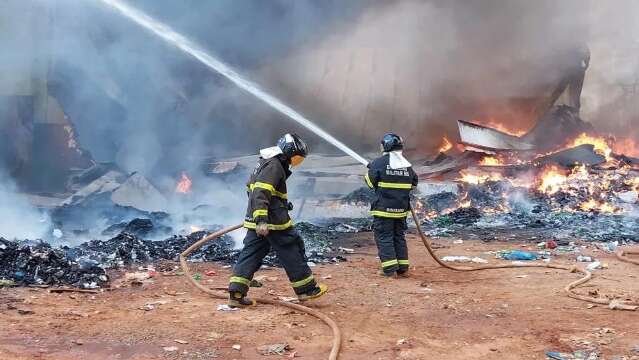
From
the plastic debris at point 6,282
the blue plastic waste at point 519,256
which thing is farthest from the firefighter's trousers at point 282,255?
the blue plastic waste at point 519,256

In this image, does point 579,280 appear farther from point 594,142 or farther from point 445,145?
point 445,145

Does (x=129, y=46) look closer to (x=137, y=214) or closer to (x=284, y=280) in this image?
(x=137, y=214)

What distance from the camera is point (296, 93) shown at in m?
15.4

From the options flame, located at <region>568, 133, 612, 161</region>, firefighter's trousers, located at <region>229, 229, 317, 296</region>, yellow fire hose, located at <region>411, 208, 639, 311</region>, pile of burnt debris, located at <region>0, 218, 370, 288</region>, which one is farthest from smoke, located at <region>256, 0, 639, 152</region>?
firefighter's trousers, located at <region>229, 229, 317, 296</region>

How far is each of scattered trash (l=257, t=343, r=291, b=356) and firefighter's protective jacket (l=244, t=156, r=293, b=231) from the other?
3.66 feet

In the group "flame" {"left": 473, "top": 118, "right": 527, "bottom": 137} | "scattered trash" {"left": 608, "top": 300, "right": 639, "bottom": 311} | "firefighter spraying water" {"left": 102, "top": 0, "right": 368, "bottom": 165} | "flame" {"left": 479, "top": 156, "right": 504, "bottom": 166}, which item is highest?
"firefighter spraying water" {"left": 102, "top": 0, "right": 368, "bottom": 165}

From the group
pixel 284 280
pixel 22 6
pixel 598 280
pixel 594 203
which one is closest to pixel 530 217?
pixel 594 203

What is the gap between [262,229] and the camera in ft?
15.9

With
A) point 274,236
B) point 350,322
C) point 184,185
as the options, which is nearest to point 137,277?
point 274,236

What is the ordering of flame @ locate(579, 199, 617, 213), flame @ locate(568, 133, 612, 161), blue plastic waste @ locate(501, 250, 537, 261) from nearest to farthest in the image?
blue plastic waste @ locate(501, 250, 537, 261) → flame @ locate(579, 199, 617, 213) → flame @ locate(568, 133, 612, 161)

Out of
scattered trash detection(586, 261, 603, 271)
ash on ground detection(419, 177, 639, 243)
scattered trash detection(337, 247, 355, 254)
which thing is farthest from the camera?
ash on ground detection(419, 177, 639, 243)

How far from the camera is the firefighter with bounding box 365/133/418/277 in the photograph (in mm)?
6508

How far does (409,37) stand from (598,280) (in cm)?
1065

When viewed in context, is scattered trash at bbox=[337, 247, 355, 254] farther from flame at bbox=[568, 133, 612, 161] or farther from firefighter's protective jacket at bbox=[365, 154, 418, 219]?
flame at bbox=[568, 133, 612, 161]
